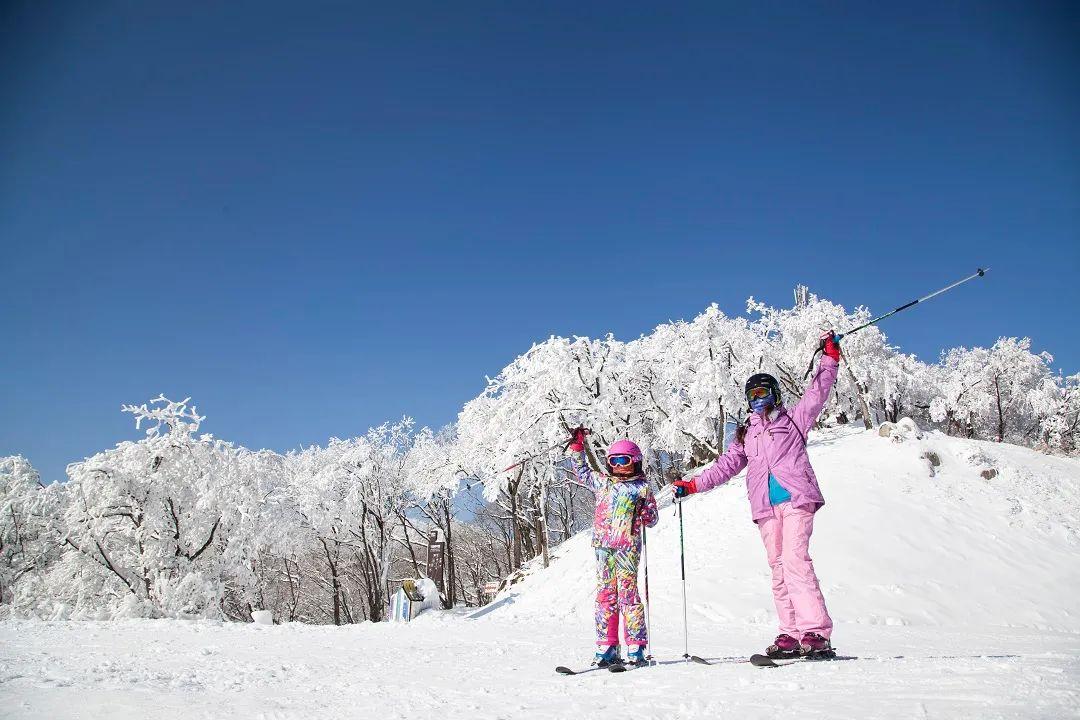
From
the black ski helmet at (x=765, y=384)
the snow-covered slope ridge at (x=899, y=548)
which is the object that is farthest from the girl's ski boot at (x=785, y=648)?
the snow-covered slope ridge at (x=899, y=548)

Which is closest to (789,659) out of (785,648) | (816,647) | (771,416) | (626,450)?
(785,648)

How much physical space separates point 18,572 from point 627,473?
32.3 meters

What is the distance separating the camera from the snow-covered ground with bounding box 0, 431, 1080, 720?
356 centimetres

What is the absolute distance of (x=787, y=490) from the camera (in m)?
4.99

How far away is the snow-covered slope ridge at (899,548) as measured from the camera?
13031 mm

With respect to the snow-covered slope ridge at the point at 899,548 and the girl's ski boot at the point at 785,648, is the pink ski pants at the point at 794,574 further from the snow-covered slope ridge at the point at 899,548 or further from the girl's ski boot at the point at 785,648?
the snow-covered slope ridge at the point at 899,548

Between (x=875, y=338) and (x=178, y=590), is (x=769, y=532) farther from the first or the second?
(x=875, y=338)

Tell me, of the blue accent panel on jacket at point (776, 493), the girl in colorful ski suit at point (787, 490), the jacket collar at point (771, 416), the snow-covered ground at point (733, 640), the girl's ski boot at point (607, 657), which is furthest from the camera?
the jacket collar at point (771, 416)

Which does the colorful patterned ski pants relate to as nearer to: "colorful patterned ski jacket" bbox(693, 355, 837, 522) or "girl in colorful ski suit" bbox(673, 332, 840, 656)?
"girl in colorful ski suit" bbox(673, 332, 840, 656)

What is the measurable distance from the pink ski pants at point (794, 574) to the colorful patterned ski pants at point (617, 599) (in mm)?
1206

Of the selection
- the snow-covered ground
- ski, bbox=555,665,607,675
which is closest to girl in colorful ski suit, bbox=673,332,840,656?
the snow-covered ground

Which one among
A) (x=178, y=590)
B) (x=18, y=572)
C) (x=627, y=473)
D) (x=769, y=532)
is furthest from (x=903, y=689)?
(x=18, y=572)

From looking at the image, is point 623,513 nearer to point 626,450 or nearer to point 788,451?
point 626,450

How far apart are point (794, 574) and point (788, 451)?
3.40 ft
